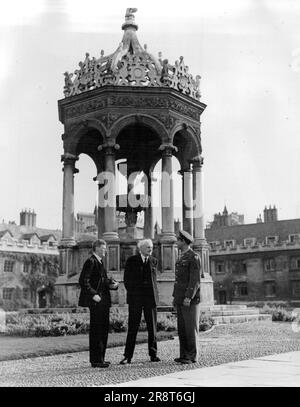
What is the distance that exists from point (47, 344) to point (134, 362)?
2666 mm

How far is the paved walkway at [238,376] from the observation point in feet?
20.0

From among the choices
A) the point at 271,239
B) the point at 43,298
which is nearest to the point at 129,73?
the point at 43,298

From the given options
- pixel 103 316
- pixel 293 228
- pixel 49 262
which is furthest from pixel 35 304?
pixel 103 316

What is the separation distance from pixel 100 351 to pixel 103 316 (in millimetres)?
508

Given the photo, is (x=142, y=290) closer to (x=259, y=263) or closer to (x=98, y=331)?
(x=98, y=331)

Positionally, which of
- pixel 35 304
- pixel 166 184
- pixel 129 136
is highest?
pixel 129 136

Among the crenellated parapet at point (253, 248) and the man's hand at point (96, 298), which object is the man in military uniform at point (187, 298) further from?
the crenellated parapet at point (253, 248)

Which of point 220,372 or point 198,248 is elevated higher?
point 198,248

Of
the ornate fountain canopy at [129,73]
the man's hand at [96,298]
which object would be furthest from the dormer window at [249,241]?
the man's hand at [96,298]

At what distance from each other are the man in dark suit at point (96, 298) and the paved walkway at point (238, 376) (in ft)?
4.82

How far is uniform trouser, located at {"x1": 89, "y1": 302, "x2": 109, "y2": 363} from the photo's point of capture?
8.06 meters

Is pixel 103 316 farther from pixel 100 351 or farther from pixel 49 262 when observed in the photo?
pixel 49 262

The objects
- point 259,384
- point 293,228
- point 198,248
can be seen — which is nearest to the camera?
point 259,384
